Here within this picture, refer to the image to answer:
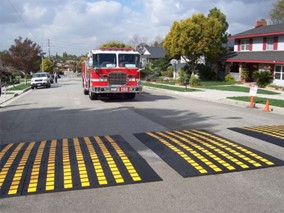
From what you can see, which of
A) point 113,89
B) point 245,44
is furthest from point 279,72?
point 113,89

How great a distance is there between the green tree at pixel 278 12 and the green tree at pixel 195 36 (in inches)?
1083

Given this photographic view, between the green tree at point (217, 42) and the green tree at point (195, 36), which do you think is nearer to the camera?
the green tree at point (195, 36)

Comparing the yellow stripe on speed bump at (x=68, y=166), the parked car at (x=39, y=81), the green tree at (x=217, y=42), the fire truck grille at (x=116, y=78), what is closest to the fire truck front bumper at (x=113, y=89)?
the fire truck grille at (x=116, y=78)

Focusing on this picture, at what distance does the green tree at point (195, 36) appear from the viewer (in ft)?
126

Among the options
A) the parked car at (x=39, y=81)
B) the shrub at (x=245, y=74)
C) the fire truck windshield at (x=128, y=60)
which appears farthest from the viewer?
the shrub at (x=245, y=74)

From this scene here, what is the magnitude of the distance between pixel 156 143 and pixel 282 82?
1000 inches

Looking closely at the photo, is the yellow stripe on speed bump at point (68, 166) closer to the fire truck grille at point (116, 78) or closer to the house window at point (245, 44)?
the fire truck grille at point (116, 78)

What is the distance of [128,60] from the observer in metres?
18.3

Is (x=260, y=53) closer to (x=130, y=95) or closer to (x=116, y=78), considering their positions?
(x=130, y=95)

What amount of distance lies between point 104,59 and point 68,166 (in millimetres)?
12211

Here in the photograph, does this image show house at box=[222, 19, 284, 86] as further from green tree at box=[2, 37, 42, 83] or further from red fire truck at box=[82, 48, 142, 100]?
green tree at box=[2, 37, 42, 83]

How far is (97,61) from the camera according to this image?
17844mm

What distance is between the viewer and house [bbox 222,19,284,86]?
31055 mm

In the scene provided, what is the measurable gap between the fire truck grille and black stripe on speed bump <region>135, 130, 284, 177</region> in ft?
30.1
